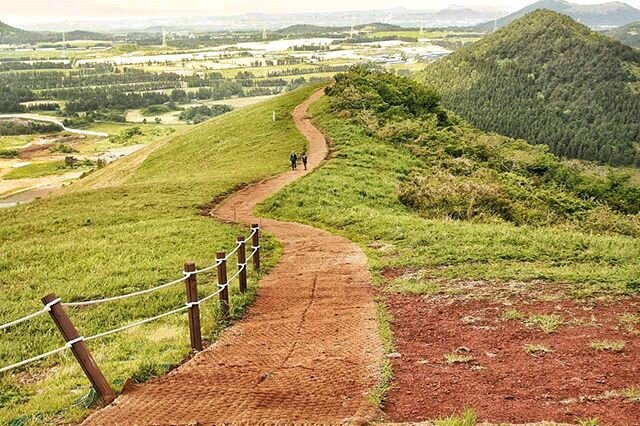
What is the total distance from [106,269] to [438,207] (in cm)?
1461

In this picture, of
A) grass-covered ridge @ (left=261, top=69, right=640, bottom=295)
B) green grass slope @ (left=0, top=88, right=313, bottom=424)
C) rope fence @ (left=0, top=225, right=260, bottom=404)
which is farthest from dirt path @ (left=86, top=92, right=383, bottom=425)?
grass-covered ridge @ (left=261, top=69, right=640, bottom=295)

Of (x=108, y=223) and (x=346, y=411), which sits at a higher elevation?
(x=346, y=411)

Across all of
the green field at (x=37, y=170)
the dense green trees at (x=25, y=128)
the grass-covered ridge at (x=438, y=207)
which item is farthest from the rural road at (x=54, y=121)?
the grass-covered ridge at (x=438, y=207)

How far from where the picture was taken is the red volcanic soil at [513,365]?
24.6ft

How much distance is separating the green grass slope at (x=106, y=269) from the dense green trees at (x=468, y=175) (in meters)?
9.54

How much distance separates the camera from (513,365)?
898 centimetres

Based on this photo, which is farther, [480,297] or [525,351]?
[480,297]

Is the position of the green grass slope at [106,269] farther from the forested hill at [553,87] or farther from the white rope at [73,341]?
the forested hill at [553,87]

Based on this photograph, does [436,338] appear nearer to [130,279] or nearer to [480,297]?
[480,297]

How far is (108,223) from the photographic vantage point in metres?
23.9

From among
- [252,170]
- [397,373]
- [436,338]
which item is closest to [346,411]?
[397,373]

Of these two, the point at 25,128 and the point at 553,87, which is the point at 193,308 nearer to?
the point at 553,87

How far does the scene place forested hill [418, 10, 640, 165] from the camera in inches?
5719

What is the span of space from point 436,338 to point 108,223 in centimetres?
1719
